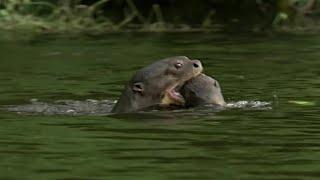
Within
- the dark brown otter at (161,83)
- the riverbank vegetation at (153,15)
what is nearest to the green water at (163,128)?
the dark brown otter at (161,83)

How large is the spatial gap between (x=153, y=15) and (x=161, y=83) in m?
12.5

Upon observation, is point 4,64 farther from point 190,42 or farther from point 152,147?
point 152,147

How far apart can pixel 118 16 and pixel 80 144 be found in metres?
14.9

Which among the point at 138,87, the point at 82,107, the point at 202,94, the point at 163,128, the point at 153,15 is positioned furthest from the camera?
the point at 153,15

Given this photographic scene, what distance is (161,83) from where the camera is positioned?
9172mm

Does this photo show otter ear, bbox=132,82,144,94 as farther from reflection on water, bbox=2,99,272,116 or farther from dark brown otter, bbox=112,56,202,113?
reflection on water, bbox=2,99,272,116

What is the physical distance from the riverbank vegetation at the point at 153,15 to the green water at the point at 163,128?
5.55 m

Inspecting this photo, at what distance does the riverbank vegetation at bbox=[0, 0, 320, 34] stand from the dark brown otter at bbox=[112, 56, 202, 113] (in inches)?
413

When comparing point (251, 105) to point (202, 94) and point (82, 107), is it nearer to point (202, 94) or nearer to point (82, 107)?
point (202, 94)

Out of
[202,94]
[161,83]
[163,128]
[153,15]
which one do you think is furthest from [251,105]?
[153,15]

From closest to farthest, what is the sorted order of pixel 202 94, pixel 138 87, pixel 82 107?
pixel 202 94, pixel 138 87, pixel 82 107

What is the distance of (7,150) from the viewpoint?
267 inches

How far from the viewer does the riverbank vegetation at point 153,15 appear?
20.4m

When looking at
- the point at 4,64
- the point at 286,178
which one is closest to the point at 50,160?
the point at 286,178
